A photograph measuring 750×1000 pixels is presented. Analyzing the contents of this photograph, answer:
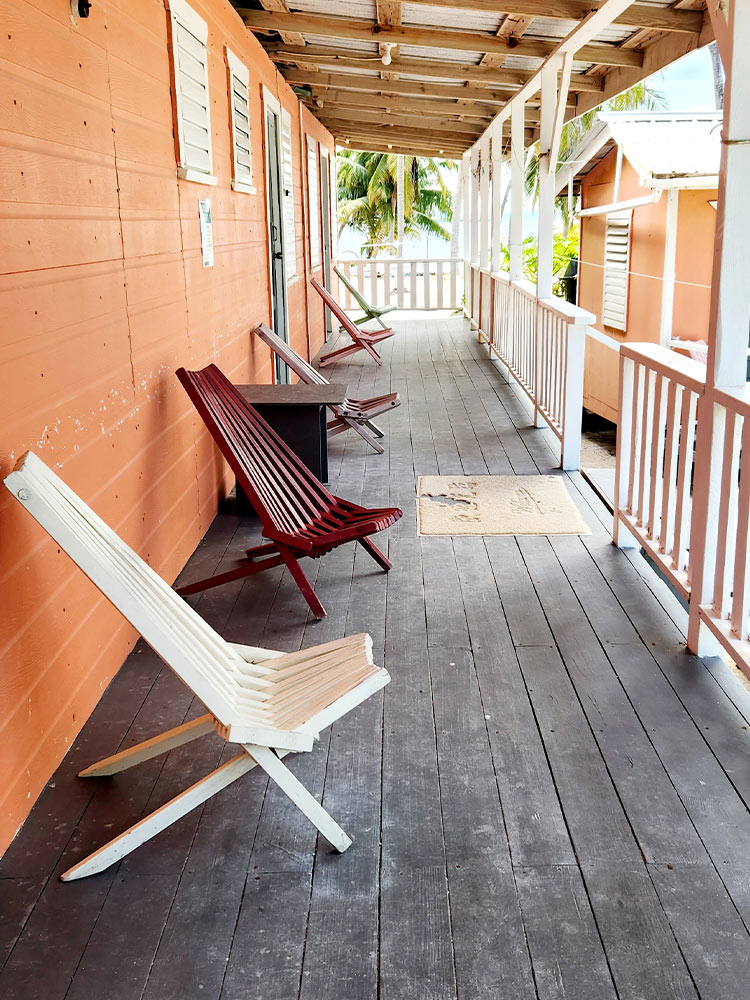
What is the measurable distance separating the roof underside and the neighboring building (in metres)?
1.12

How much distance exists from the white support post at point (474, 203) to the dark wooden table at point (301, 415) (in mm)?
8429

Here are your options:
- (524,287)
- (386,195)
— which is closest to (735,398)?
(524,287)

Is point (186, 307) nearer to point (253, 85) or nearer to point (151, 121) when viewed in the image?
point (151, 121)

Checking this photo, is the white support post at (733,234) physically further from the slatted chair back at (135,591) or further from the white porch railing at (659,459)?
the slatted chair back at (135,591)

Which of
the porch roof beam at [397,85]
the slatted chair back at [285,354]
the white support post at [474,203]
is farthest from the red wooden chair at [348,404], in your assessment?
the white support post at [474,203]

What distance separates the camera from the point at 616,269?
11.4m

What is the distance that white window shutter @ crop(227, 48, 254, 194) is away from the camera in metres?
5.47

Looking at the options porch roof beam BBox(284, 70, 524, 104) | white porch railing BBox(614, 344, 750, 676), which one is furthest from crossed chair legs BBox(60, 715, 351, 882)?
porch roof beam BBox(284, 70, 524, 104)

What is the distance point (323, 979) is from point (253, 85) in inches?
238

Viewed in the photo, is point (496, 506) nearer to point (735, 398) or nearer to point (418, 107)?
point (735, 398)

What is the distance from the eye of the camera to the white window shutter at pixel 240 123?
5469 millimetres

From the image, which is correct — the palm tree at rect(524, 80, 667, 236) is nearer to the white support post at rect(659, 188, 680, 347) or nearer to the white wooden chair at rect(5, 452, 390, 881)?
the white support post at rect(659, 188, 680, 347)

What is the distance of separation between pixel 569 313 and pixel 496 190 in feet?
14.1

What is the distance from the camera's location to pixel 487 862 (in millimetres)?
2104
